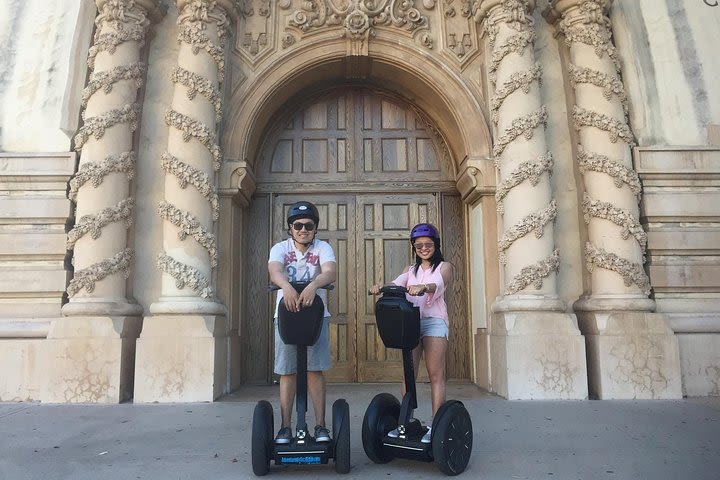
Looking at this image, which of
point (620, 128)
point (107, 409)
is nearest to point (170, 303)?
point (107, 409)

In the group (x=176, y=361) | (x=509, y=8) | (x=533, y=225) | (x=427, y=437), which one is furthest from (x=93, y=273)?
(x=509, y=8)

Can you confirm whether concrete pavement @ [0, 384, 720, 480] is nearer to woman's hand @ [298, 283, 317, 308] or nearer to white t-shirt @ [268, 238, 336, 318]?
woman's hand @ [298, 283, 317, 308]

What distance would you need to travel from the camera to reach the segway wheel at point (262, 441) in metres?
3.77

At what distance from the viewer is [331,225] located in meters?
9.30

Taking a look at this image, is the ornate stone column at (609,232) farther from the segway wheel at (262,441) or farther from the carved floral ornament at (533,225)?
the segway wheel at (262,441)

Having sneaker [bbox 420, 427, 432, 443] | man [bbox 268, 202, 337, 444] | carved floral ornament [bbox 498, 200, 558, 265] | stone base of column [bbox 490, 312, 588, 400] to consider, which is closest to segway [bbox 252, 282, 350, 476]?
man [bbox 268, 202, 337, 444]

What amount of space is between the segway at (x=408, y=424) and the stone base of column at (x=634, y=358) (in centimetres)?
384

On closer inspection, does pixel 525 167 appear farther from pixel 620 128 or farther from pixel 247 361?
pixel 247 361

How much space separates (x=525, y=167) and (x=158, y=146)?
528 cm

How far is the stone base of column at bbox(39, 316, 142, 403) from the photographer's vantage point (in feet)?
22.6

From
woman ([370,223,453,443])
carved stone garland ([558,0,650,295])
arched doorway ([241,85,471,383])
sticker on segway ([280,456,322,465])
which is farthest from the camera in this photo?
arched doorway ([241,85,471,383])

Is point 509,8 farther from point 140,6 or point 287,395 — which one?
point 287,395

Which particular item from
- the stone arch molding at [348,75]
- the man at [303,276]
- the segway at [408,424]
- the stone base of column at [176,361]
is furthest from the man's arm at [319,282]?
the stone arch molding at [348,75]

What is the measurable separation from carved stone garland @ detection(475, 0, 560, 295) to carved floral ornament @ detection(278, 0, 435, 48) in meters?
1.25
